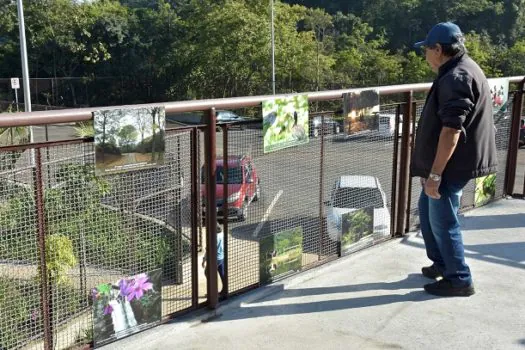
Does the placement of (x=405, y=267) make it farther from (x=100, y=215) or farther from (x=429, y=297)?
(x=100, y=215)

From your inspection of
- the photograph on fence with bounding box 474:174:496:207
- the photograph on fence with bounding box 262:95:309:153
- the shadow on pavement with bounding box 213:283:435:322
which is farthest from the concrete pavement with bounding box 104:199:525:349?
the photograph on fence with bounding box 474:174:496:207

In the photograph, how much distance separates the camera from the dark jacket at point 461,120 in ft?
11.7

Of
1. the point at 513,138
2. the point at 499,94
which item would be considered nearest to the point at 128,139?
the point at 499,94

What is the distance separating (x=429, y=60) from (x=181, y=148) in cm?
178

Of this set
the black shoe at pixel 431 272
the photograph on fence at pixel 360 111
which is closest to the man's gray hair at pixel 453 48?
the photograph on fence at pixel 360 111

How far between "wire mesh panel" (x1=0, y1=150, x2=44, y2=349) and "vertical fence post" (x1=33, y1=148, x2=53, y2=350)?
0.07 m

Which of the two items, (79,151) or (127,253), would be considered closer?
(127,253)

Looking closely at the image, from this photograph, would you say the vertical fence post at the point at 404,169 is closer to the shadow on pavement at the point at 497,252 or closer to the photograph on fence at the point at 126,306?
the shadow on pavement at the point at 497,252

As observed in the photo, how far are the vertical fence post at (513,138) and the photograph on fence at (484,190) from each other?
0.33 meters

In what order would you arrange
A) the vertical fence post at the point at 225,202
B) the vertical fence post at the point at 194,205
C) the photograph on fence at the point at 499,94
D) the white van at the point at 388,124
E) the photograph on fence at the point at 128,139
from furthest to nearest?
the photograph on fence at the point at 499,94
the white van at the point at 388,124
the vertical fence post at the point at 225,202
the vertical fence post at the point at 194,205
the photograph on fence at the point at 128,139

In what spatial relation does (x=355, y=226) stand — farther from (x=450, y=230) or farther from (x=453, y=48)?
(x=453, y=48)

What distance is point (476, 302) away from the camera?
398cm

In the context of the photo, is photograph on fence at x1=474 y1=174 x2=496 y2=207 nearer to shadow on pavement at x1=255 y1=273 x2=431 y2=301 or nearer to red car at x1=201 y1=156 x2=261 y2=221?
shadow on pavement at x1=255 y1=273 x2=431 y2=301

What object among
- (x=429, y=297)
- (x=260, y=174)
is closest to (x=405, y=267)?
(x=429, y=297)
